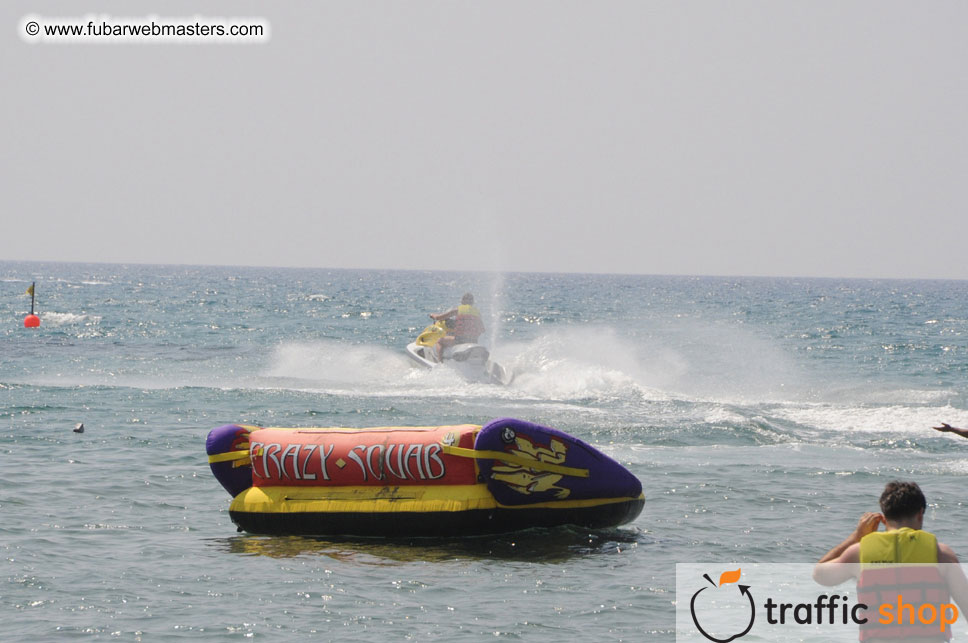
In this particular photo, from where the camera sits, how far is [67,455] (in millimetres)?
15039

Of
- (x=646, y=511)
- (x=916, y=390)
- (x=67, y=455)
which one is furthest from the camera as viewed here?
(x=916, y=390)

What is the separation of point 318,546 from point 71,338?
110ft

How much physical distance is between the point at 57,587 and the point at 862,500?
9.06 meters

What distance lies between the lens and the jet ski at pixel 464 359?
24781 millimetres

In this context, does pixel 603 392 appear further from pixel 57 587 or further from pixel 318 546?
pixel 57 587

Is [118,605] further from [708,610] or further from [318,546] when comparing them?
[708,610]

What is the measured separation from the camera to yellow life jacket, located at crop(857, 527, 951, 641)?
4918 millimetres

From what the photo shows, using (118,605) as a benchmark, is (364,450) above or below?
above

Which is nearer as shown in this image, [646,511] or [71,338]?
[646,511]

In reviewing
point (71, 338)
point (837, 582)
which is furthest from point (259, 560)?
point (71, 338)

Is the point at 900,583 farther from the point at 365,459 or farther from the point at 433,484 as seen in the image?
the point at 365,459

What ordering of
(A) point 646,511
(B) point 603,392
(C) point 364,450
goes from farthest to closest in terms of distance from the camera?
(B) point 603,392 → (A) point 646,511 → (C) point 364,450

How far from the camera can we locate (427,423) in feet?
61.1

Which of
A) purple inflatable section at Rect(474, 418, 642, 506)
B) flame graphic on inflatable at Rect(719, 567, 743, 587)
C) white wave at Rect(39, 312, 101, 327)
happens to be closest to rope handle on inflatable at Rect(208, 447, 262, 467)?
purple inflatable section at Rect(474, 418, 642, 506)
